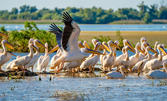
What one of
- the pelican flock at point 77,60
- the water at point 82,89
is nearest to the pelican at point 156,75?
the pelican flock at point 77,60

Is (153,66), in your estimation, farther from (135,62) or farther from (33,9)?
(33,9)

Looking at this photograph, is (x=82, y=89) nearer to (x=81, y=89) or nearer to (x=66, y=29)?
(x=81, y=89)

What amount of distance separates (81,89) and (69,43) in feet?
8.28

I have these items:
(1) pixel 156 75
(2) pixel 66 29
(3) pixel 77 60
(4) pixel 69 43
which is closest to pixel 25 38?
(3) pixel 77 60

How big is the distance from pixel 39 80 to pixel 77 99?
268 cm

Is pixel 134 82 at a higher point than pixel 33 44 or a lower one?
lower

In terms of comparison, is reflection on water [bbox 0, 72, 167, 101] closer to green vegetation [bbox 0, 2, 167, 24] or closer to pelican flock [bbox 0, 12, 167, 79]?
pelican flock [bbox 0, 12, 167, 79]

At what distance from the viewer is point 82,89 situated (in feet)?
31.0

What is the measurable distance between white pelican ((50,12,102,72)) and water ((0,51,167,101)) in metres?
0.95

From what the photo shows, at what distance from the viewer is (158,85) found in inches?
385

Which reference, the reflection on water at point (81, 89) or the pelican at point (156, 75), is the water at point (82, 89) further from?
the pelican at point (156, 75)

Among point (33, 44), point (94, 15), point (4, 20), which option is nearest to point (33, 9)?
point (4, 20)

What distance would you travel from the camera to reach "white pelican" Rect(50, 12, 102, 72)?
10734mm

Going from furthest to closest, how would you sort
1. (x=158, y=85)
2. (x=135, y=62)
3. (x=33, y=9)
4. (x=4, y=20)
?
(x=33, y=9) < (x=4, y=20) < (x=135, y=62) < (x=158, y=85)
